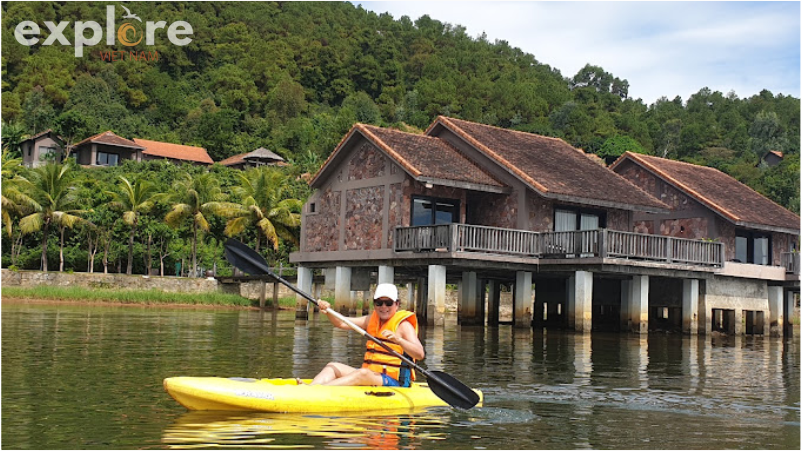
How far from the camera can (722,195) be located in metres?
40.1

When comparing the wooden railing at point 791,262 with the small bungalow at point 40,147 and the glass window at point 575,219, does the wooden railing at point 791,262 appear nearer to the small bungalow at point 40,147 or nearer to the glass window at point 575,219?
the glass window at point 575,219

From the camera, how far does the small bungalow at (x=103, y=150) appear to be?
80.2m

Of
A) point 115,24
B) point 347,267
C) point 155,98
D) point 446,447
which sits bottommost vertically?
point 446,447

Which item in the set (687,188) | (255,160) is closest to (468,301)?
(687,188)

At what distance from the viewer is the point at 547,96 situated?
14212 cm

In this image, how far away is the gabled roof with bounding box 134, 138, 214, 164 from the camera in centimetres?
9062

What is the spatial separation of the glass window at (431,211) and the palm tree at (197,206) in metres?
22.0

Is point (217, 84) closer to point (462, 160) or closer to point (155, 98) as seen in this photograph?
point (155, 98)

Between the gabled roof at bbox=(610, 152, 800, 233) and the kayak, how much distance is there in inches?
1106

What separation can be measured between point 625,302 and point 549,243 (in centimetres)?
423

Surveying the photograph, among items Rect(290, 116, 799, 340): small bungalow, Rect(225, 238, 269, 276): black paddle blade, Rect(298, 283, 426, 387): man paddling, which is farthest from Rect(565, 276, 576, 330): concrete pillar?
Rect(298, 283, 426, 387): man paddling

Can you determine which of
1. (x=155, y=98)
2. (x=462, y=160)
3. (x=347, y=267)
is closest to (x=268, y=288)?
(x=347, y=267)

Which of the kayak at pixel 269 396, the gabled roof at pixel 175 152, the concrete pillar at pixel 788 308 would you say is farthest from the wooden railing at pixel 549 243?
the gabled roof at pixel 175 152

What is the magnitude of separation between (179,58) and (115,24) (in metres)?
23.1
